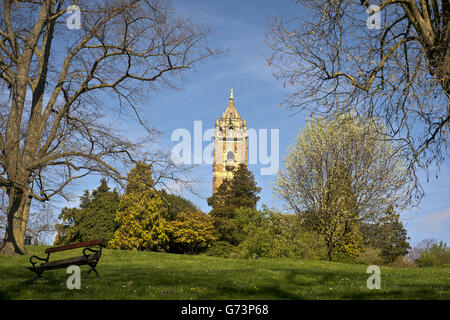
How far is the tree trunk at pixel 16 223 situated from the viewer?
1492cm

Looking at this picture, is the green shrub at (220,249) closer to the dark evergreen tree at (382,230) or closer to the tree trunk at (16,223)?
the dark evergreen tree at (382,230)

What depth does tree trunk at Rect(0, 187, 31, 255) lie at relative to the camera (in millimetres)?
14922

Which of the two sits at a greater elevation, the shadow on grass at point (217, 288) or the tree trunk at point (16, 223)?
the tree trunk at point (16, 223)

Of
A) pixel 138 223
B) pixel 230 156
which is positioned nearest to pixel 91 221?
pixel 138 223

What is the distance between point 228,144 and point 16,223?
243ft

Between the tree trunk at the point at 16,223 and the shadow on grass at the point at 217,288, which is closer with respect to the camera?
the shadow on grass at the point at 217,288

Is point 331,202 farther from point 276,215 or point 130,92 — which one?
point 130,92

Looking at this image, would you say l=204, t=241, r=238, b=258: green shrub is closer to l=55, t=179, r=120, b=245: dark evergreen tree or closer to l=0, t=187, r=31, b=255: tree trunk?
l=55, t=179, r=120, b=245: dark evergreen tree

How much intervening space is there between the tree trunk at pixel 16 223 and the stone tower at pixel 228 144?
6885 centimetres

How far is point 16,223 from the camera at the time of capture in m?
15.1

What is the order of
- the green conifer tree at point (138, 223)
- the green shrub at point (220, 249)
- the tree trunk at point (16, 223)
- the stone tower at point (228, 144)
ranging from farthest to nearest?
the stone tower at point (228, 144) → the green shrub at point (220, 249) → the green conifer tree at point (138, 223) → the tree trunk at point (16, 223)

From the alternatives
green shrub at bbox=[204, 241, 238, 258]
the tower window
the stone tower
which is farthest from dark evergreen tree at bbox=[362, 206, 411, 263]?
the tower window

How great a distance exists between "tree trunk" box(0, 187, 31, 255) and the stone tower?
226 ft

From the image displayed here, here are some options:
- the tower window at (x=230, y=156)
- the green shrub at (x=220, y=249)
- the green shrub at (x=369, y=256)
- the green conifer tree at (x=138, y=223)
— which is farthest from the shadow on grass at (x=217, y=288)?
the tower window at (x=230, y=156)
